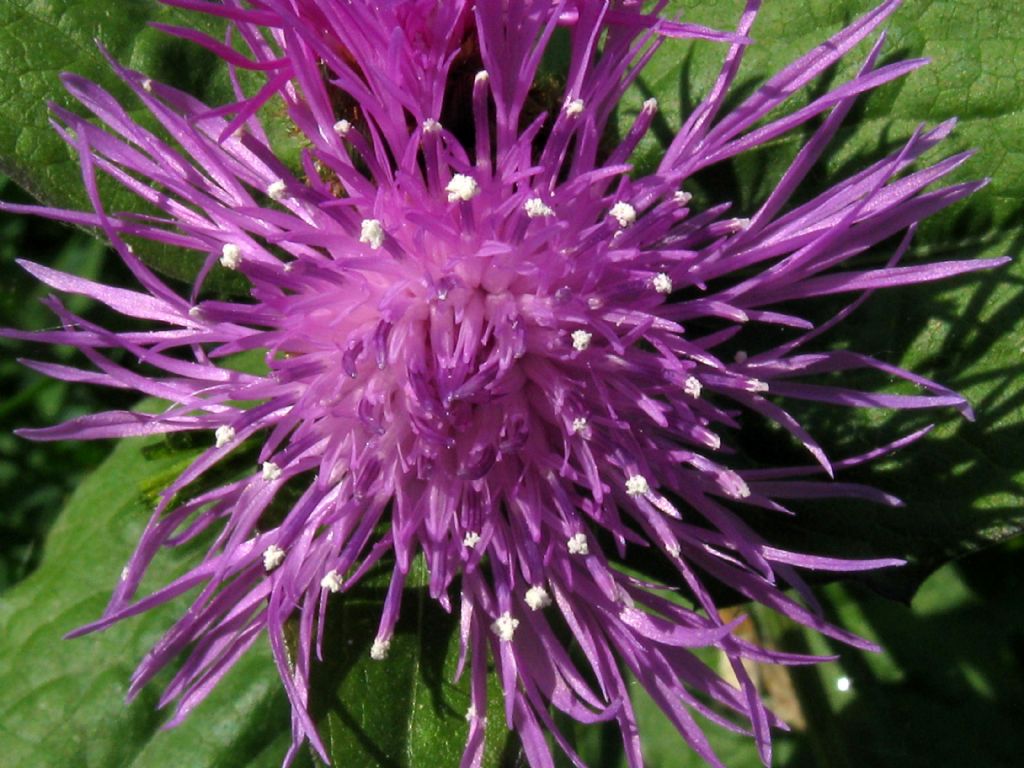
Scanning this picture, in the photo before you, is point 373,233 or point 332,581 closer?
point 373,233

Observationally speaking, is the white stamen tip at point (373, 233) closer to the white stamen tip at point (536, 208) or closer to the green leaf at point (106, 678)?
the white stamen tip at point (536, 208)

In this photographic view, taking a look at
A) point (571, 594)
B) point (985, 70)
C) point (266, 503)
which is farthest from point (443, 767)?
point (985, 70)

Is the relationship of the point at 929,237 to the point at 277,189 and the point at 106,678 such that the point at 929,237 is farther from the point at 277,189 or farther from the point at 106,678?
the point at 106,678

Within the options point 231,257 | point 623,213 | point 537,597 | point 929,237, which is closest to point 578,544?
point 537,597

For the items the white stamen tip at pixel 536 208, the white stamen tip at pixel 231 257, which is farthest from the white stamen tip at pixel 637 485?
the white stamen tip at pixel 231 257

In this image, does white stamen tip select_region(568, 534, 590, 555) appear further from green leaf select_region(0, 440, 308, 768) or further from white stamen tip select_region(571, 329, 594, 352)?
green leaf select_region(0, 440, 308, 768)

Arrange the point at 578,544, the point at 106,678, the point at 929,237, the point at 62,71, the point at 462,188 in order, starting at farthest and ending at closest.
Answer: the point at 106,678 < the point at 929,237 < the point at 62,71 < the point at 578,544 < the point at 462,188
